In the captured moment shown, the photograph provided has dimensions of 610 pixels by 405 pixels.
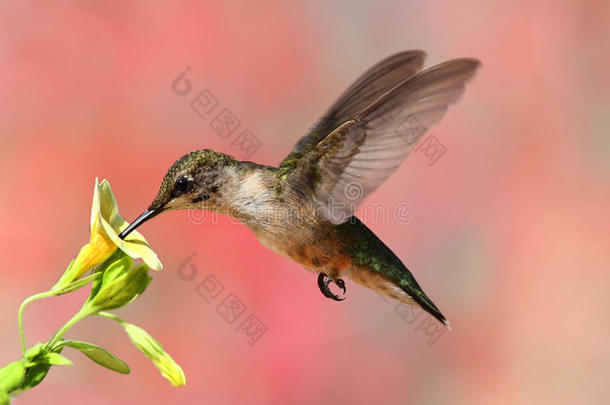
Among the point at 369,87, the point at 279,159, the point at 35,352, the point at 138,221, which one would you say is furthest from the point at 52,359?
the point at 279,159

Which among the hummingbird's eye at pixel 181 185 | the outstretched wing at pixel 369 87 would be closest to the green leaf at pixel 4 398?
the hummingbird's eye at pixel 181 185

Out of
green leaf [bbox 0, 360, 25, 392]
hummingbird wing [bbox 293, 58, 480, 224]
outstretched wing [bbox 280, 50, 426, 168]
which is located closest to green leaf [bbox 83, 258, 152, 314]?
green leaf [bbox 0, 360, 25, 392]

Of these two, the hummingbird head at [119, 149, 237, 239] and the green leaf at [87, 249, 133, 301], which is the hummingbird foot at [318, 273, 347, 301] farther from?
the green leaf at [87, 249, 133, 301]

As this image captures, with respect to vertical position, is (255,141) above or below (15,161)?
below

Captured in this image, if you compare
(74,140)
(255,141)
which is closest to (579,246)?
(255,141)

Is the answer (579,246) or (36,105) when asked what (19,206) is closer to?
(36,105)

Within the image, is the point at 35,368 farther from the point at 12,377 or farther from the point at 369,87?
the point at 369,87

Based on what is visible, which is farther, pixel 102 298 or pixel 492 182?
pixel 492 182

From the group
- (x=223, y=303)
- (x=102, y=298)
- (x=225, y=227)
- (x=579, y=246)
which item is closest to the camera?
(x=102, y=298)
